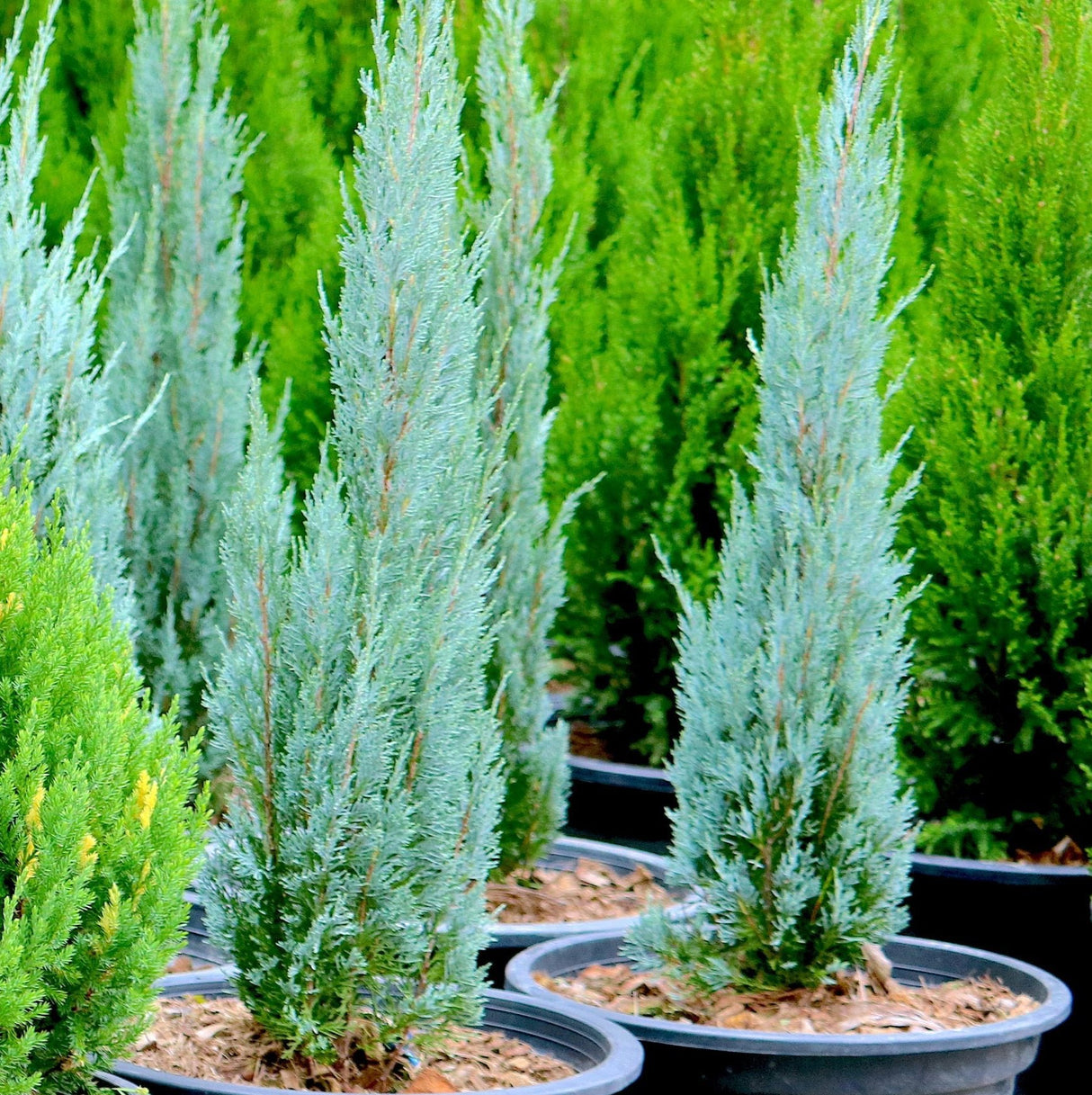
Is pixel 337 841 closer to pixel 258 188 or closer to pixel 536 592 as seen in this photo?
pixel 536 592

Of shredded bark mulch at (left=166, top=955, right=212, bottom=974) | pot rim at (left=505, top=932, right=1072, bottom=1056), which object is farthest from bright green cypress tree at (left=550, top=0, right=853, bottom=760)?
pot rim at (left=505, top=932, right=1072, bottom=1056)

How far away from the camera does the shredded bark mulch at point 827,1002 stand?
3314 millimetres

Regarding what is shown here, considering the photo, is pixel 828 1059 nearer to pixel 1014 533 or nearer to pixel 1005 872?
pixel 1005 872

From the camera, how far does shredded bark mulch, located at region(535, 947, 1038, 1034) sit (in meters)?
3.31

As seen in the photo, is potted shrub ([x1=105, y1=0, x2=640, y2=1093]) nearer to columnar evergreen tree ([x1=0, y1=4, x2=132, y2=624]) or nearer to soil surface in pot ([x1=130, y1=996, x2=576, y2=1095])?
soil surface in pot ([x1=130, y1=996, x2=576, y2=1095])

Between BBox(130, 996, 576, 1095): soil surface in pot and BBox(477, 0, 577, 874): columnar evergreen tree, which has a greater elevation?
BBox(477, 0, 577, 874): columnar evergreen tree

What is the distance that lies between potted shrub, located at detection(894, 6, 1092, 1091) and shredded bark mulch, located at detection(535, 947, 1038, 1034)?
0.85m

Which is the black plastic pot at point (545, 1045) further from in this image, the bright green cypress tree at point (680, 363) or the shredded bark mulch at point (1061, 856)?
the bright green cypress tree at point (680, 363)

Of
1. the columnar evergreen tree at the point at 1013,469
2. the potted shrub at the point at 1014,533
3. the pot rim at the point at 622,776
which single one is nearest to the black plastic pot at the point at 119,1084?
the potted shrub at the point at 1014,533

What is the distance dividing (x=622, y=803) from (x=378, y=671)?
294cm

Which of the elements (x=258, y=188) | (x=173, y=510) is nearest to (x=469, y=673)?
(x=173, y=510)

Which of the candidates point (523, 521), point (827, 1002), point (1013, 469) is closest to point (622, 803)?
point (523, 521)

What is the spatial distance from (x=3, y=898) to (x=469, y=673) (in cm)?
98

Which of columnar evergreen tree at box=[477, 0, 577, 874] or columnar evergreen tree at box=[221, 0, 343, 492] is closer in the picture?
columnar evergreen tree at box=[477, 0, 577, 874]
